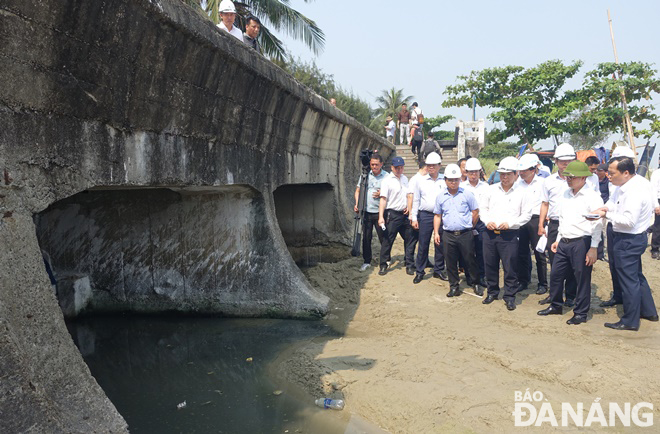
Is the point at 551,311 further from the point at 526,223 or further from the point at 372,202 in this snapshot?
the point at 372,202

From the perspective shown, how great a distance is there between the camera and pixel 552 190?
23.0 feet

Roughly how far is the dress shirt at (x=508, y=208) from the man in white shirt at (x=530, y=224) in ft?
0.27

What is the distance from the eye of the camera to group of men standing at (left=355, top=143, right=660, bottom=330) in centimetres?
559

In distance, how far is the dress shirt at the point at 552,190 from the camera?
22.6 feet

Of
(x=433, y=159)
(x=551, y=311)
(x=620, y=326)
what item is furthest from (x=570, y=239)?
(x=433, y=159)

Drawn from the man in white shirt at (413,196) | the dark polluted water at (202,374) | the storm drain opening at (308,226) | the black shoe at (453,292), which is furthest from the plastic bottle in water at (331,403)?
the storm drain opening at (308,226)

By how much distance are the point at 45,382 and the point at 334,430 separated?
1974mm

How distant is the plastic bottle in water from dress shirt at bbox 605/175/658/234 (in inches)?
132

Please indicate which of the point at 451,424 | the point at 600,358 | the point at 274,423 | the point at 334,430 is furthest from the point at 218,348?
the point at 600,358

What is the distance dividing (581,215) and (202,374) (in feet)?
13.5

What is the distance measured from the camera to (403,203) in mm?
7781

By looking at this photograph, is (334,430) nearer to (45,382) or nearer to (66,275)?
(45,382)

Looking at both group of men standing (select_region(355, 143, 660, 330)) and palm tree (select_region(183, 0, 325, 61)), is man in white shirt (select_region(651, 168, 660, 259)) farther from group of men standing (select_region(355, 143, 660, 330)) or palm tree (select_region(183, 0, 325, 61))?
palm tree (select_region(183, 0, 325, 61))

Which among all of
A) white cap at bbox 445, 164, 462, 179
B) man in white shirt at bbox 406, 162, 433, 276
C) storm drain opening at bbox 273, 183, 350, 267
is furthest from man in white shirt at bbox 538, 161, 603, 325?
storm drain opening at bbox 273, 183, 350, 267
